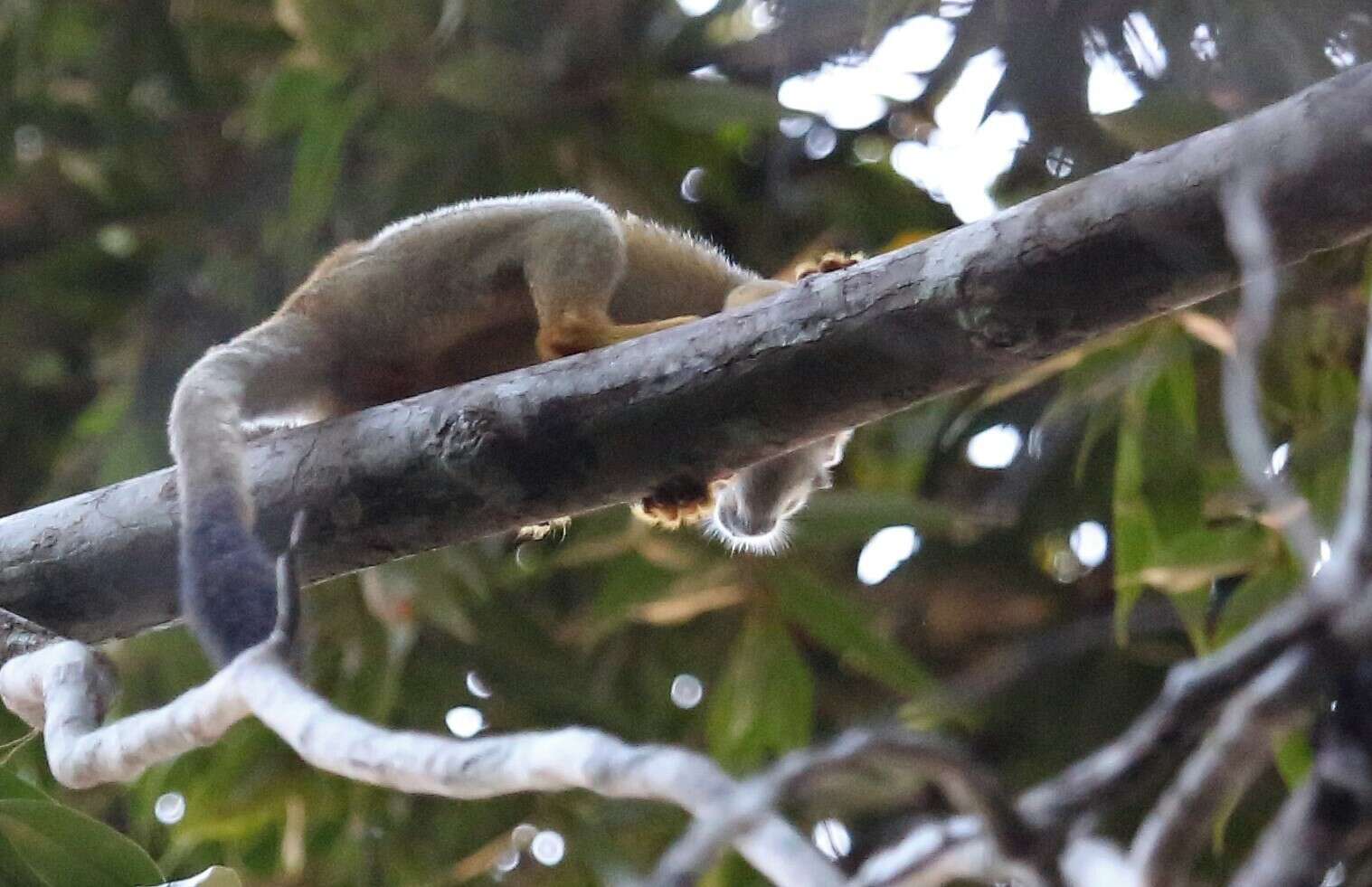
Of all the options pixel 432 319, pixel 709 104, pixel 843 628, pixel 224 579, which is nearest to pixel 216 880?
pixel 224 579

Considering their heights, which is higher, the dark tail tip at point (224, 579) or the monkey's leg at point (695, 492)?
the dark tail tip at point (224, 579)

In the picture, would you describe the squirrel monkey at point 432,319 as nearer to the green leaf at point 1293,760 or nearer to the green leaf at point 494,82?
the green leaf at point 1293,760

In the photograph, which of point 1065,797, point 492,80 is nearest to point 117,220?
point 492,80

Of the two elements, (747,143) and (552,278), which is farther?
(747,143)

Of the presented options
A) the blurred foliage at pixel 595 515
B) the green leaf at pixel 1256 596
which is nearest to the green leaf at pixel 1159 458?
the blurred foliage at pixel 595 515

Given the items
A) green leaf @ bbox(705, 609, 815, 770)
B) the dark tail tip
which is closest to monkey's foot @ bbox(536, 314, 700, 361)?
the dark tail tip

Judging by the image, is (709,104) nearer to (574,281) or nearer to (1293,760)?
(574,281)

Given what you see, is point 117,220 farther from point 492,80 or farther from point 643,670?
point 643,670
